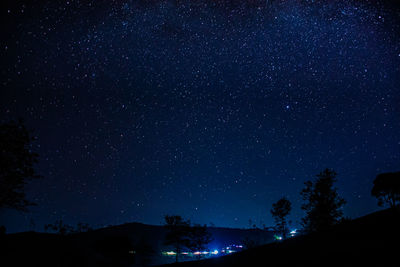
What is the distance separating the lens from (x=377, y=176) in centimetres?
3412

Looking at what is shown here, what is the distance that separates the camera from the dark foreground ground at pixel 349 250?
19.9 ft

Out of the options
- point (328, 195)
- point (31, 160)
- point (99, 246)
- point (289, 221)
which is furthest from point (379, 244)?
point (289, 221)

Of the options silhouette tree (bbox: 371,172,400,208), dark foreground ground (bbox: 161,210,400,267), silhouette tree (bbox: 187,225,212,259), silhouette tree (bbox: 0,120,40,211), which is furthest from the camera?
silhouette tree (bbox: 187,225,212,259)

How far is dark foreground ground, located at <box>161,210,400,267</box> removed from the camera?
239 inches

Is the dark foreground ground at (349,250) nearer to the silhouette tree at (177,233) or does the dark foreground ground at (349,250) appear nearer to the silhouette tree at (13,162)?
the silhouette tree at (13,162)

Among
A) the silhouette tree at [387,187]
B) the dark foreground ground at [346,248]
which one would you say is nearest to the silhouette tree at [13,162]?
the dark foreground ground at [346,248]

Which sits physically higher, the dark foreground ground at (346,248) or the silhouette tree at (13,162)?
the silhouette tree at (13,162)

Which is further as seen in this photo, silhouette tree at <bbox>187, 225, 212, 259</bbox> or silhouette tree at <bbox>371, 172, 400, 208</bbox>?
silhouette tree at <bbox>187, 225, 212, 259</bbox>

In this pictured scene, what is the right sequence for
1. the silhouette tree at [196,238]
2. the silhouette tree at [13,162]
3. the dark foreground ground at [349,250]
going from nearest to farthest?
the dark foreground ground at [349,250] < the silhouette tree at [13,162] < the silhouette tree at [196,238]

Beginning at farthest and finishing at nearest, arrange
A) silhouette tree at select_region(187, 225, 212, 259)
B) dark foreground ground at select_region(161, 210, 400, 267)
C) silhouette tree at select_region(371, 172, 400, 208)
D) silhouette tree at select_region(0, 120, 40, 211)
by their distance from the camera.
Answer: silhouette tree at select_region(187, 225, 212, 259) < silhouette tree at select_region(371, 172, 400, 208) < silhouette tree at select_region(0, 120, 40, 211) < dark foreground ground at select_region(161, 210, 400, 267)

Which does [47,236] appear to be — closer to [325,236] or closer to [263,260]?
[263,260]

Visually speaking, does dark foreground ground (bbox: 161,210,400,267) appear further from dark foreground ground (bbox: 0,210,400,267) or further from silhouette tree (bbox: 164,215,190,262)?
silhouette tree (bbox: 164,215,190,262)

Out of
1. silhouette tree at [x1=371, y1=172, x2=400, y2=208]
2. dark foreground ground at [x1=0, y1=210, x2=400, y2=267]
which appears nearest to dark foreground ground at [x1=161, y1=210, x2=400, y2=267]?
dark foreground ground at [x1=0, y1=210, x2=400, y2=267]

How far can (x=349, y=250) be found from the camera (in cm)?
703
